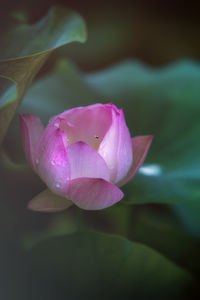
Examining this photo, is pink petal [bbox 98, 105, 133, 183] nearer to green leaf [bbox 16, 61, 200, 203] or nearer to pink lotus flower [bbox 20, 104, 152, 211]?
pink lotus flower [bbox 20, 104, 152, 211]

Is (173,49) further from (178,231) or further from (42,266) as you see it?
(42,266)

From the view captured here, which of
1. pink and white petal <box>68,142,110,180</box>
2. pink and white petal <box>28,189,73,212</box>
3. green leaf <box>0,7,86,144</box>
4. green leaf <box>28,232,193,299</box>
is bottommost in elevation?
green leaf <box>28,232,193,299</box>

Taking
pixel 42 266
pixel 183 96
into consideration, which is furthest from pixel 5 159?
pixel 183 96

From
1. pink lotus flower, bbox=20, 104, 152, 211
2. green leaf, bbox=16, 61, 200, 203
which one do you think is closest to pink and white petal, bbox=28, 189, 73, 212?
pink lotus flower, bbox=20, 104, 152, 211

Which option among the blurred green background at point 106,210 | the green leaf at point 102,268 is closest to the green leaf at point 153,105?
the blurred green background at point 106,210

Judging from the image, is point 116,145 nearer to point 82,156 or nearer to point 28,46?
point 82,156

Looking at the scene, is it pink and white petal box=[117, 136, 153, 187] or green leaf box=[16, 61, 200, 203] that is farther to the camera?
green leaf box=[16, 61, 200, 203]

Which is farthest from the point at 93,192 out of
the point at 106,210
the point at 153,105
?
the point at 153,105

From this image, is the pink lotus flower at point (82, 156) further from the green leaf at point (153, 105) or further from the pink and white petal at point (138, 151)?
the green leaf at point (153, 105)
